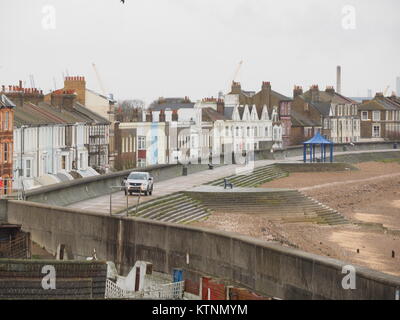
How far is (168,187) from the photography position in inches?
2415

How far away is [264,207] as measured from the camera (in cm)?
5728

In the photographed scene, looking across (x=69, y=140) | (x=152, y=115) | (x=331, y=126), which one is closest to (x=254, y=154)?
(x=152, y=115)

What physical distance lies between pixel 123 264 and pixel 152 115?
2633 inches

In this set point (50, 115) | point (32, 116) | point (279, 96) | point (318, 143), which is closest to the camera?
point (32, 116)

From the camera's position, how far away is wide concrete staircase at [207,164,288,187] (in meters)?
69.5

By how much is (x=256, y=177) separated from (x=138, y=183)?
23.5 metres

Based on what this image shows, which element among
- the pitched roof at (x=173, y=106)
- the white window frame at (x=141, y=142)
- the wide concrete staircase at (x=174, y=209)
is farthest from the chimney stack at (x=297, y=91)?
the wide concrete staircase at (x=174, y=209)

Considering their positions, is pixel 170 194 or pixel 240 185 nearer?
pixel 170 194

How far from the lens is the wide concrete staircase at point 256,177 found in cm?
6950

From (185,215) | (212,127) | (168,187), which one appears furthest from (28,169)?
(212,127)

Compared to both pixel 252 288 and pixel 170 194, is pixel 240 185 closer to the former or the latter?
pixel 170 194

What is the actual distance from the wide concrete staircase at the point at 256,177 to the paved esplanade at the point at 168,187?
78 centimetres

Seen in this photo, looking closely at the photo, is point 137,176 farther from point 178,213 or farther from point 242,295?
point 242,295
